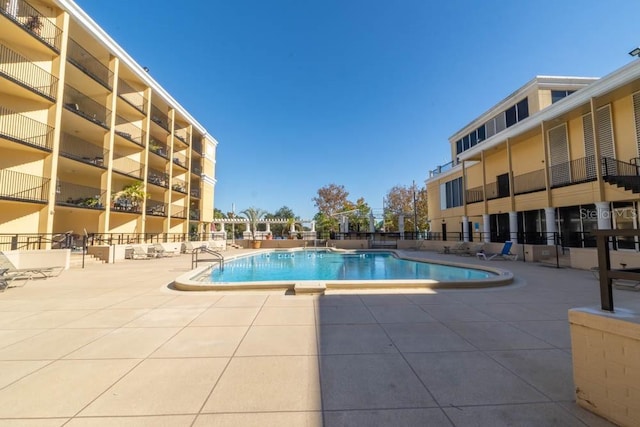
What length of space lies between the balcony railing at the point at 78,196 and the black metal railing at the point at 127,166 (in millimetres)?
2488

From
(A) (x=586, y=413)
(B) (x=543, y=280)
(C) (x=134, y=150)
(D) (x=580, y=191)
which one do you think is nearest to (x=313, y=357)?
(A) (x=586, y=413)

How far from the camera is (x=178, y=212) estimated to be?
27766 millimetres

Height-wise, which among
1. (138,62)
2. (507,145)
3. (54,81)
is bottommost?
(507,145)

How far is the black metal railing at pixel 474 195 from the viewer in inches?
836

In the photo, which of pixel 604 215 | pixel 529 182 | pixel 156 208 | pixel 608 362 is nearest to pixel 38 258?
pixel 608 362

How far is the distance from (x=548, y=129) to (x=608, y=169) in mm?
4391

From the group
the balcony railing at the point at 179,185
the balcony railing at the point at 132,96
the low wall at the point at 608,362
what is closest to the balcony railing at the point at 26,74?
the balcony railing at the point at 132,96

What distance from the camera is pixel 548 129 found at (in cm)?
1591

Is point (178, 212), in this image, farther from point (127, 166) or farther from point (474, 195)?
point (474, 195)

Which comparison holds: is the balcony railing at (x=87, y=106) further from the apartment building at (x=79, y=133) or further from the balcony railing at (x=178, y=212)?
the balcony railing at (x=178, y=212)

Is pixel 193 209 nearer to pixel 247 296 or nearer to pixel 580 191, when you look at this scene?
pixel 247 296

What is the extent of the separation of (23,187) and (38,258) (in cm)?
641

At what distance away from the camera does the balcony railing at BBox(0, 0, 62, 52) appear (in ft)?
43.4

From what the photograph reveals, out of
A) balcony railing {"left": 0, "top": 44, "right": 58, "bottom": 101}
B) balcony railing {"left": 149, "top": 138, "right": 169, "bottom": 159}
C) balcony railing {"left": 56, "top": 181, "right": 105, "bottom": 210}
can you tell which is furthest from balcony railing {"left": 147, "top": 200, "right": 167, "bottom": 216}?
balcony railing {"left": 0, "top": 44, "right": 58, "bottom": 101}
